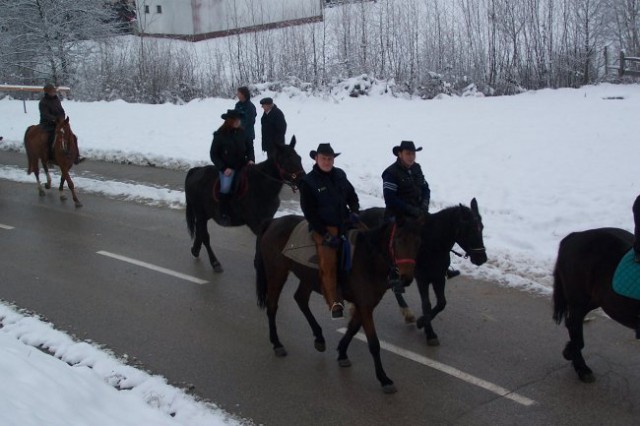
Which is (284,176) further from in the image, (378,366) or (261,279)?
(378,366)

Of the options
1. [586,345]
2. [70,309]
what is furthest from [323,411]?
[70,309]

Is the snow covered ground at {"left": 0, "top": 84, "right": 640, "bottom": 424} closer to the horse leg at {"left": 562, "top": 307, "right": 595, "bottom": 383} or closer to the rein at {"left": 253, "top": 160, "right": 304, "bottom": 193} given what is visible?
the horse leg at {"left": 562, "top": 307, "right": 595, "bottom": 383}

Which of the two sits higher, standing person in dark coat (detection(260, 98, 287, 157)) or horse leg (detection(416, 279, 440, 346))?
standing person in dark coat (detection(260, 98, 287, 157))

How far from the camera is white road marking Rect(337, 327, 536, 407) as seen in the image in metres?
5.76

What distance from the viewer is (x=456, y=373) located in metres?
6.26

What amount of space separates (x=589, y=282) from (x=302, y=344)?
312cm

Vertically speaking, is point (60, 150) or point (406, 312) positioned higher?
point (60, 150)

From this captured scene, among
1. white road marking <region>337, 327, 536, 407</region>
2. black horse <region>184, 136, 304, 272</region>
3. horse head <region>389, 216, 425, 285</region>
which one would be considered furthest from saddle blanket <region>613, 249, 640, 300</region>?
black horse <region>184, 136, 304, 272</region>

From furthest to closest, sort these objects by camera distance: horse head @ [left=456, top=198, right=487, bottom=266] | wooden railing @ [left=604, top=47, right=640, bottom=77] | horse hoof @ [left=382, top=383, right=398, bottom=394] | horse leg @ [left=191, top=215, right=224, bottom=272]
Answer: wooden railing @ [left=604, top=47, right=640, bottom=77], horse leg @ [left=191, top=215, right=224, bottom=272], horse head @ [left=456, top=198, right=487, bottom=266], horse hoof @ [left=382, top=383, right=398, bottom=394]

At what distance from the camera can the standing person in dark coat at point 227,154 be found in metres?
9.55

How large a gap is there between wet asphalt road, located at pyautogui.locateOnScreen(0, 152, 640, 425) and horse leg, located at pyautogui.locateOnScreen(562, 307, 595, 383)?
3.8 inches

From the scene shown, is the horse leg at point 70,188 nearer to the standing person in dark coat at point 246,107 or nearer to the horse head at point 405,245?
the standing person in dark coat at point 246,107

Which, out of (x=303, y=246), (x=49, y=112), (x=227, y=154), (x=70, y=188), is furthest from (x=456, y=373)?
(x=49, y=112)

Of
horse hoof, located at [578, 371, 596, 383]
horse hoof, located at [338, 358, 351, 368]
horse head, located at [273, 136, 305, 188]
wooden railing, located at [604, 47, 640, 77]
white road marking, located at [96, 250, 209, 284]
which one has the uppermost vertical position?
wooden railing, located at [604, 47, 640, 77]
